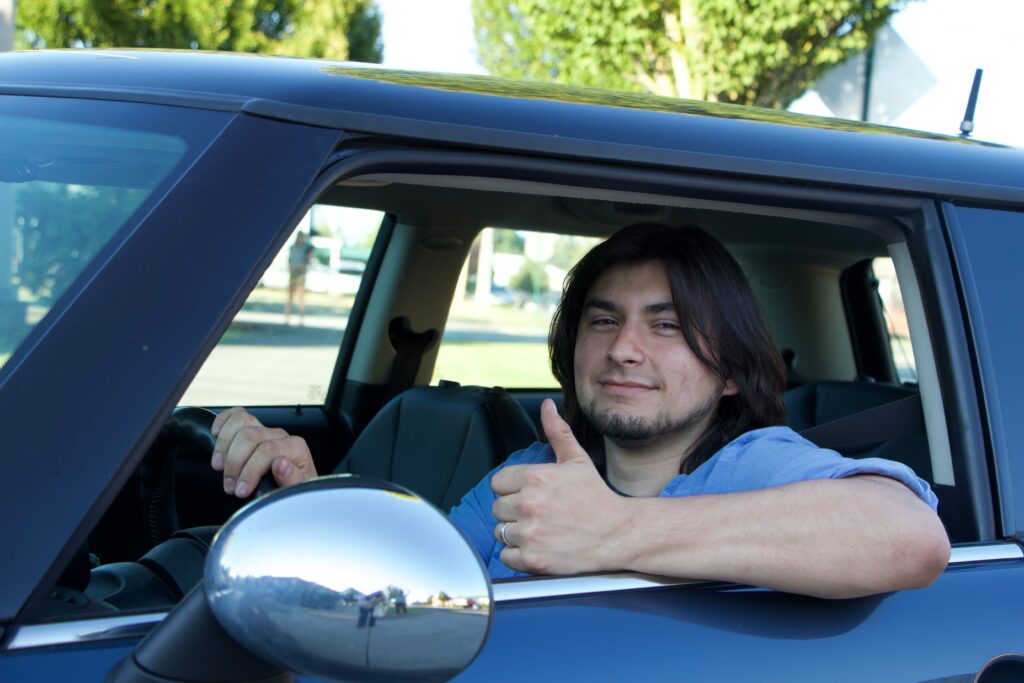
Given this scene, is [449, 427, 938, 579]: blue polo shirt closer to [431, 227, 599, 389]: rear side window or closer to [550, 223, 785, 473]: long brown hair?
[550, 223, 785, 473]: long brown hair

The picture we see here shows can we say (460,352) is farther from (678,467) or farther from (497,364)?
(678,467)

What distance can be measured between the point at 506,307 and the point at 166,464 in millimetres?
2396

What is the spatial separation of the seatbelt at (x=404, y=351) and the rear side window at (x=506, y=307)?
0.23 ft

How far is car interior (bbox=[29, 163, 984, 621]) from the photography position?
1626 millimetres

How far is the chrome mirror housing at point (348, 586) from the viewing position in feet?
3.21

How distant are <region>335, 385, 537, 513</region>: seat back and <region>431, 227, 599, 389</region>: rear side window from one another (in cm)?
34

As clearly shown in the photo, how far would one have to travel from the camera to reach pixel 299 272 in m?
3.00

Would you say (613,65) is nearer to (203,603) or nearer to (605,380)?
(605,380)

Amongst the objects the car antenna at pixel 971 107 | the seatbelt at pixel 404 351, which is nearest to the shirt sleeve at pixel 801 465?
the car antenna at pixel 971 107

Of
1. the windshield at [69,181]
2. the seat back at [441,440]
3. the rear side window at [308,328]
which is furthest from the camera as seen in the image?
the rear side window at [308,328]

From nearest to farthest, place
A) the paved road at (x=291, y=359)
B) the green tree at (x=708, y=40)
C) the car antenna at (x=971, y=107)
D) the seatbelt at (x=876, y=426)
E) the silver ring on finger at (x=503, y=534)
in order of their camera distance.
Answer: the silver ring on finger at (x=503, y=534) < the seatbelt at (x=876, y=426) < the car antenna at (x=971, y=107) < the paved road at (x=291, y=359) < the green tree at (x=708, y=40)

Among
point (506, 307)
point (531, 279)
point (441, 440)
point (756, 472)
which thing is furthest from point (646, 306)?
point (506, 307)

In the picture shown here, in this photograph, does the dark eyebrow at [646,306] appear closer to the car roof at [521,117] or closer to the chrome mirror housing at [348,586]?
the car roof at [521,117]

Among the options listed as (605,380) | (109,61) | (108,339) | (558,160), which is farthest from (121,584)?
(605,380)
